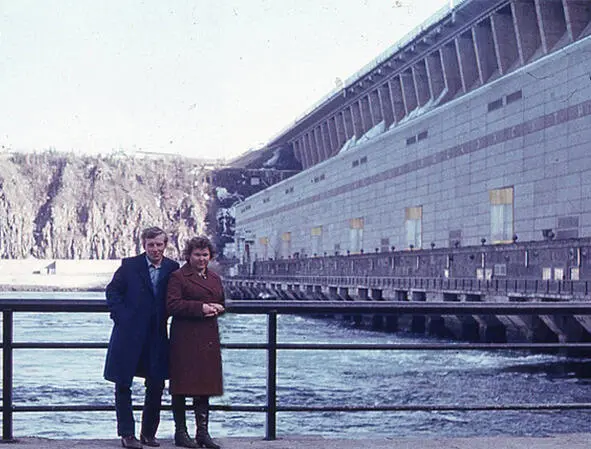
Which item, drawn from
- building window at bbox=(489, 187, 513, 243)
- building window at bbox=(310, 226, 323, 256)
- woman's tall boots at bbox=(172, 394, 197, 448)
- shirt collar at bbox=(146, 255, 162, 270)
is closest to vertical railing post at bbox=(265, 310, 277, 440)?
woman's tall boots at bbox=(172, 394, 197, 448)

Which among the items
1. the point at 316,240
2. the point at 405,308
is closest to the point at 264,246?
the point at 316,240

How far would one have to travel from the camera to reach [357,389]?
2688 cm

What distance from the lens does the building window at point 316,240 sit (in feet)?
275

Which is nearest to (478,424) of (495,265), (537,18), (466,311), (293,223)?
(466,311)

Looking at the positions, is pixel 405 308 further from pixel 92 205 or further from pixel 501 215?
pixel 92 205

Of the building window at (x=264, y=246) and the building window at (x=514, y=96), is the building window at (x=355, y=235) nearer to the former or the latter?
the building window at (x=514, y=96)

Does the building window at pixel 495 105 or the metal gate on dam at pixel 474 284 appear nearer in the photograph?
the metal gate on dam at pixel 474 284

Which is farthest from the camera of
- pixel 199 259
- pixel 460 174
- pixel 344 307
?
pixel 460 174

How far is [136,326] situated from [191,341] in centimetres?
47

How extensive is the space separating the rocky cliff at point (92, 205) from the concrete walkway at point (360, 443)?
168m

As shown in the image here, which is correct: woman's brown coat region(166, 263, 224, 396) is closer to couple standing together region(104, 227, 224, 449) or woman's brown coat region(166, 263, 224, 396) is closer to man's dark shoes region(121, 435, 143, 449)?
couple standing together region(104, 227, 224, 449)

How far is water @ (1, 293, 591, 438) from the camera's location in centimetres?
2091

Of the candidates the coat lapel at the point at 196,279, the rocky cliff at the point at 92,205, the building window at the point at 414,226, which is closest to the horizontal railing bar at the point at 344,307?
the coat lapel at the point at 196,279

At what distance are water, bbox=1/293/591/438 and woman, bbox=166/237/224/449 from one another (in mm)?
10451
